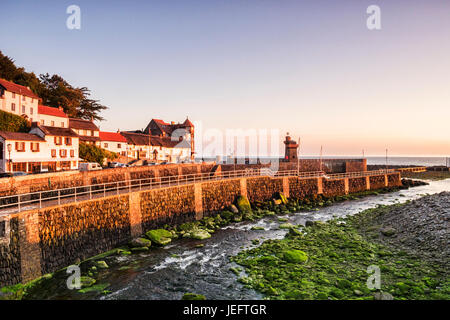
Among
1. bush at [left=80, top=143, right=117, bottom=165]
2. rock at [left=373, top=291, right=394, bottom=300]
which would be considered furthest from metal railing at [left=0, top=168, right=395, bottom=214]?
bush at [left=80, top=143, right=117, bottom=165]

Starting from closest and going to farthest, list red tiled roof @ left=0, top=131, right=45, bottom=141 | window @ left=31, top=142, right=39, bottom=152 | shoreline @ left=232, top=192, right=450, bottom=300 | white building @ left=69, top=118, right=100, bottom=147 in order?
shoreline @ left=232, top=192, right=450, bottom=300
red tiled roof @ left=0, top=131, right=45, bottom=141
window @ left=31, top=142, right=39, bottom=152
white building @ left=69, top=118, right=100, bottom=147

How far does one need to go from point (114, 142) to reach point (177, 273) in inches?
1807

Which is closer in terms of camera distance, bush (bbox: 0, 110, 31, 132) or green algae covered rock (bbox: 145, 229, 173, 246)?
green algae covered rock (bbox: 145, 229, 173, 246)

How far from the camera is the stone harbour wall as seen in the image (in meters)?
11.4

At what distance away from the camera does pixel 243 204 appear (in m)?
27.8

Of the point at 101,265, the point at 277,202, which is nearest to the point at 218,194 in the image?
the point at 277,202

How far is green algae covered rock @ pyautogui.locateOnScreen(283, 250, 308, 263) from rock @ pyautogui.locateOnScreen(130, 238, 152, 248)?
30.9ft

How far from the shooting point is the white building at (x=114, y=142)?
50344 mm

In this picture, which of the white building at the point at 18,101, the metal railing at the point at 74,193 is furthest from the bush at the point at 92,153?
the metal railing at the point at 74,193

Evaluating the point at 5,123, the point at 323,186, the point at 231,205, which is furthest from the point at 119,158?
the point at 323,186

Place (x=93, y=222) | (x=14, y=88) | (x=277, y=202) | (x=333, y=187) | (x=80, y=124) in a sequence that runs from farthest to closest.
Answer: (x=80, y=124)
(x=333, y=187)
(x=14, y=88)
(x=277, y=202)
(x=93, y=222)

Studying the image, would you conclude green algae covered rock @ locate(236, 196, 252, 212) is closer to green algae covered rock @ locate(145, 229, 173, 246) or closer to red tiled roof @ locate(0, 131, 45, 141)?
green algae covered rock @ locate(145, 229, 173, 246)

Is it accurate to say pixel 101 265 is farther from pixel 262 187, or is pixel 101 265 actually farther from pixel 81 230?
pixel 262 187

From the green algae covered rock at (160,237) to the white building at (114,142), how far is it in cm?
3881
